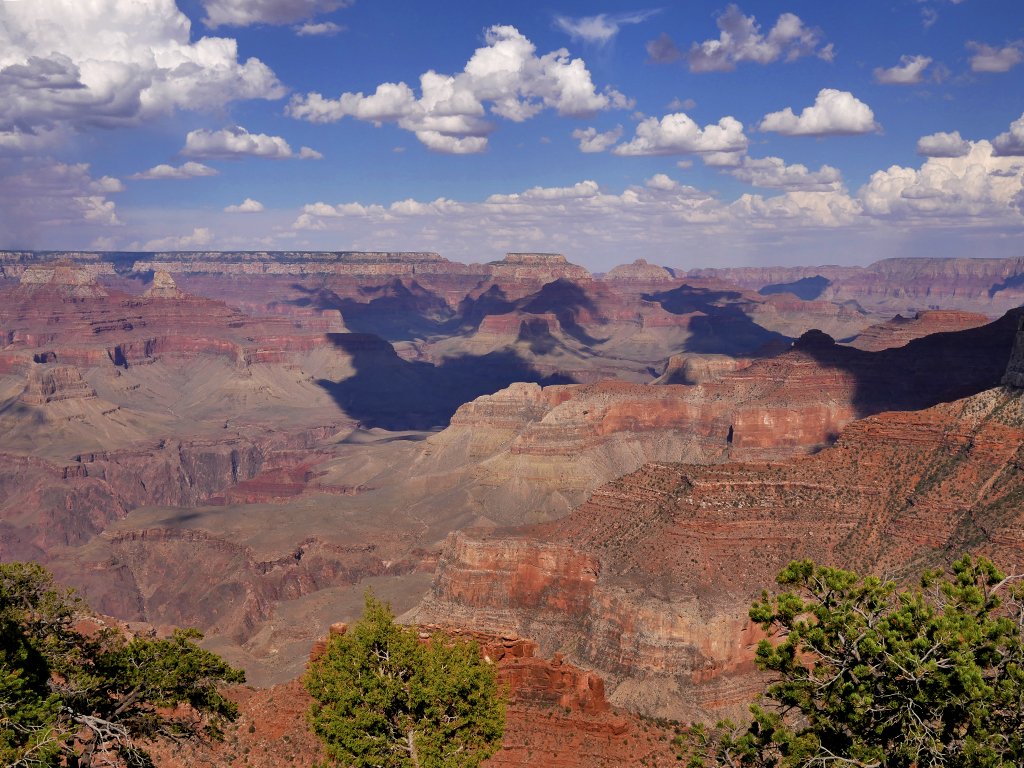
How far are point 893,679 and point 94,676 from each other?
2621 centimetres

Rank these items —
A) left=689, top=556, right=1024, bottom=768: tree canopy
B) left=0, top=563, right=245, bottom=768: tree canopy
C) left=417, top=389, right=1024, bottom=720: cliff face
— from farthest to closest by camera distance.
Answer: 1. left=417, top=389, right=1024, bottom=720: cliff face
2. left=0, top=563, right=245, bottom=768: tree canopy
3. left=689, top=556, right=1024, bottom=768: tree canopy

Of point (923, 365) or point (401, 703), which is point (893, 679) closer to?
point (401, 703)

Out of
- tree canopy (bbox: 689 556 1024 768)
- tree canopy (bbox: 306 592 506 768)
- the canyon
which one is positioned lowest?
the canyon

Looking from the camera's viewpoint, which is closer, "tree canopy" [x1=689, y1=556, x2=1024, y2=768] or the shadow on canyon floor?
"tree canopy" [x1=689, y1=556, x2=1024, y2=768]

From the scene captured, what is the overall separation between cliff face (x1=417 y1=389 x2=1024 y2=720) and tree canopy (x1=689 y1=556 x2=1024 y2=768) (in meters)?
36.4

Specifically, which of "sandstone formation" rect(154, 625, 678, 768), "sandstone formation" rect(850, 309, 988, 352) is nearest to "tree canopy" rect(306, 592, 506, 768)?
"sandstone formation" rect(154, 625, 678, 768)

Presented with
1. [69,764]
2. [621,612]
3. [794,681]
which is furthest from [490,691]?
[621,612]

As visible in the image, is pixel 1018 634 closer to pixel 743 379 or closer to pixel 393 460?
pixel 743 379

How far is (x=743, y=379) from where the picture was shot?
158875 mm

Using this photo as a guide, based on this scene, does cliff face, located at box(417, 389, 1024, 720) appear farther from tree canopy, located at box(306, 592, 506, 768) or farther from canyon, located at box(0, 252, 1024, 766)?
tree canopy, located at box(306, 592, 506, 768)

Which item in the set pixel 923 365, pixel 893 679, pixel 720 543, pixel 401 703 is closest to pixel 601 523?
pixel 720 543

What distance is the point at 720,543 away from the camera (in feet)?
236

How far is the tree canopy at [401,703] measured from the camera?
102 feet

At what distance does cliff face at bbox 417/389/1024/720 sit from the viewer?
66125mm
